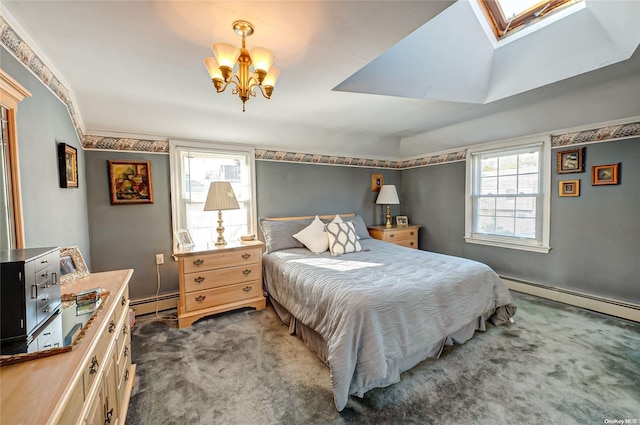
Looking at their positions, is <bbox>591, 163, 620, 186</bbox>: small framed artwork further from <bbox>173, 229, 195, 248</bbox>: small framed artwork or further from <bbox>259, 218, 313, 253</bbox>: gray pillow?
<bbox>173, 229, 195, 248</bbox>: small framed artwork

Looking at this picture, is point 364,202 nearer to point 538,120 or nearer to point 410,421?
point 538,120

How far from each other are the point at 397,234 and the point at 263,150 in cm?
249

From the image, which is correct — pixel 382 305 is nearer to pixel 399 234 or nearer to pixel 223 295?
pixel 223 295

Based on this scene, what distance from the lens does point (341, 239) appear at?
3062mm

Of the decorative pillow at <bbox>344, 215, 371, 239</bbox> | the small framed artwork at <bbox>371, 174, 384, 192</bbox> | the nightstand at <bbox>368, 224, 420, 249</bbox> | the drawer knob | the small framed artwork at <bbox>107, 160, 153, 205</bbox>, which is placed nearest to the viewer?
the drawer knob

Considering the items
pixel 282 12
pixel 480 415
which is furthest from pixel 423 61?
pixel 480 415

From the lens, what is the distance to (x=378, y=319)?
1688 mm

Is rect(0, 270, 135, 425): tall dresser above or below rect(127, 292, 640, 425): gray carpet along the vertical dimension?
above

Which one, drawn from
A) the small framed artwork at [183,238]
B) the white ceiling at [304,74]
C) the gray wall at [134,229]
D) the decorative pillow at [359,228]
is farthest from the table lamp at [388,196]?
the gray wall at [134,229]

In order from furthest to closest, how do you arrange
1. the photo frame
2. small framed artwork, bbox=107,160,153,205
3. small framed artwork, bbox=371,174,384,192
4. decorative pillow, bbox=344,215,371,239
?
small framed artwork, bbox=371,174,384,192, decorative pillow, bbox=344,215,371,239, small framed artwork, bbox=107,160,153,205, the photo frame

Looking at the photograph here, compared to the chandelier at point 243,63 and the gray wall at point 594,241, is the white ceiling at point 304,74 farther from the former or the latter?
the gray wall at point 594,241

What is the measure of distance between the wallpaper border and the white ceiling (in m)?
0.07

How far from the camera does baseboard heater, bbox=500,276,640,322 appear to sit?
2666 mm

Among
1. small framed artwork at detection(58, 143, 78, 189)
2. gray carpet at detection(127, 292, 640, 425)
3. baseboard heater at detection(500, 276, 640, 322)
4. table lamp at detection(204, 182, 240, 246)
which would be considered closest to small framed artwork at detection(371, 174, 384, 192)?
baseboard heater at detection(500, 276, 640, 322)
